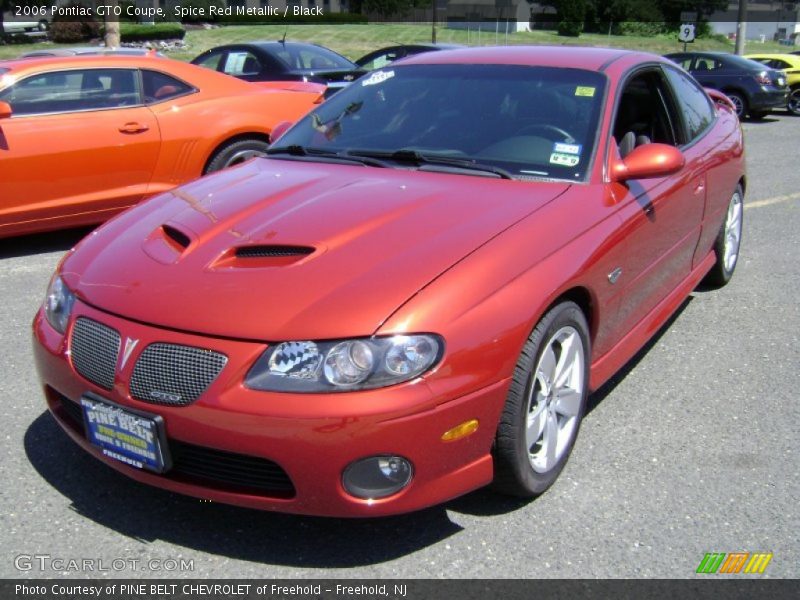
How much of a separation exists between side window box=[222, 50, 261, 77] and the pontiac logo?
32.5 feet

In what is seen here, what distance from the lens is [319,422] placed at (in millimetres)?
2459

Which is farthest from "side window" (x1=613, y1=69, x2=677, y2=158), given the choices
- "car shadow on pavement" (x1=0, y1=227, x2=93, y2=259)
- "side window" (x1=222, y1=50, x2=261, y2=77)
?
"side window" (x1=222, y1=50, x2=261, y2=77)

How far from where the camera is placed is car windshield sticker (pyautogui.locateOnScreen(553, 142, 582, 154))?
3641 mm

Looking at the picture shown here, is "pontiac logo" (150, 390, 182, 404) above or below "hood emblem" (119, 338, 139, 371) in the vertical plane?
below

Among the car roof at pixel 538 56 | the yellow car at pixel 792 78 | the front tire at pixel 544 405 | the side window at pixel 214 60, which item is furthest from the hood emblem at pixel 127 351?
the yellow car at pixel 792 78

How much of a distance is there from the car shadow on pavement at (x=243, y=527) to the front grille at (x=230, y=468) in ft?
0.94

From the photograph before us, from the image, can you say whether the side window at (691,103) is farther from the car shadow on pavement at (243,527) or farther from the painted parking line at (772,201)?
the painted parking line at (772,201)

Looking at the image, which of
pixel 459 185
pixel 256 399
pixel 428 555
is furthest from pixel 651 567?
pixel 459 185

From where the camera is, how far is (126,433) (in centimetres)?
270

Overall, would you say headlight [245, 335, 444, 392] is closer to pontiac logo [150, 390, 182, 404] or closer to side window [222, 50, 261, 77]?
pontiac logo [150, 390, 182, 404]

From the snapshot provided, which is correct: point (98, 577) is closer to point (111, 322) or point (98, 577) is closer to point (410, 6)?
point (111, 322)

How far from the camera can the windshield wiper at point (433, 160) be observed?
11.8ft

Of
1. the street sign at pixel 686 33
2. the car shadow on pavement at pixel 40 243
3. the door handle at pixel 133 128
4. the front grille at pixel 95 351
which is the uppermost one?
the street sign at pixel 686 33

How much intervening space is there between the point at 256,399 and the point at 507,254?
0.98 m
